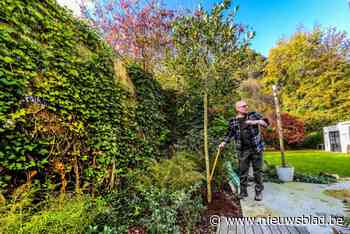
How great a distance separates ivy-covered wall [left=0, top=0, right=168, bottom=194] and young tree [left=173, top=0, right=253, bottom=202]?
3.96 ft

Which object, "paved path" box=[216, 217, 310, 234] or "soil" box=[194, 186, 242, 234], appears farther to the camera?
"soil" box=[194, 186, 242, 234]

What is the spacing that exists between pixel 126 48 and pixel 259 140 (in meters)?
4.49

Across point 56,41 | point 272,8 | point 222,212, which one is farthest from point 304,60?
point 56,41

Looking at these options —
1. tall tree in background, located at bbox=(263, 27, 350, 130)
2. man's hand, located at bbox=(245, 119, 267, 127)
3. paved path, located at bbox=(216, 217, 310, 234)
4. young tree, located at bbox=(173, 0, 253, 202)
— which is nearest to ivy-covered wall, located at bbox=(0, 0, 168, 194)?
young tree, located at bbox=(173, 0, 253, 202)

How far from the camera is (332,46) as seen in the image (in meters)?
13.9

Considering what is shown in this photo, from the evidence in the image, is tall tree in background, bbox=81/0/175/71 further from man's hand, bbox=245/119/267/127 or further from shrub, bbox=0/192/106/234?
shrub, bbox=0/192/106/234

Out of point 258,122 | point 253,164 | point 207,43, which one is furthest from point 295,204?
point 207,43

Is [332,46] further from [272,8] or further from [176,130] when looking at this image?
[176,130]

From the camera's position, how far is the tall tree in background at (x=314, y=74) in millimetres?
13422

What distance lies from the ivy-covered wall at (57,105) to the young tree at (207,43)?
1.21m

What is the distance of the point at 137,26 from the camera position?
16.3ft

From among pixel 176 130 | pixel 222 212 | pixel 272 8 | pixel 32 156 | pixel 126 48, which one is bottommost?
pixel 222 212

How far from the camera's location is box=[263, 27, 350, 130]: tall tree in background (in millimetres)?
13422

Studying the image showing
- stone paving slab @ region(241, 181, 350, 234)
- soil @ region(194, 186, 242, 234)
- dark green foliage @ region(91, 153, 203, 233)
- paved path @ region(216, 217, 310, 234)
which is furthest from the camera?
stone paving slab @ region(241, 181, 350, 234)
